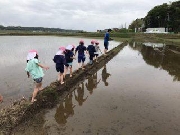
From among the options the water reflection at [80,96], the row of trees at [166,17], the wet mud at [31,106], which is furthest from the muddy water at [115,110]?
the row of trees at [166,17]

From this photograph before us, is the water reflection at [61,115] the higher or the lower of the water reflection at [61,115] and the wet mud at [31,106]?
the lower

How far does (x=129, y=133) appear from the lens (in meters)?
5.61

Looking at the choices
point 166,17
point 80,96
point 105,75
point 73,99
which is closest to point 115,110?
point 73,99

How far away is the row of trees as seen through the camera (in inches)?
2940

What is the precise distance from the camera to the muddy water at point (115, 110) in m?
5.79

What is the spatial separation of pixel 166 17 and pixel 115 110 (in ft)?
258

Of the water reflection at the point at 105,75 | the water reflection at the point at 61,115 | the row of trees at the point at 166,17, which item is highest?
the row of trees at the point at 166,17

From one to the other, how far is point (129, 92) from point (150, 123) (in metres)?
2.92

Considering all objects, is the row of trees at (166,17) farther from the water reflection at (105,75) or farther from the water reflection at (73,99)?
the water reflection at (73,99)

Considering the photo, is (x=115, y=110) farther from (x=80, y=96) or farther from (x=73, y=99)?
(x=80, y=96)

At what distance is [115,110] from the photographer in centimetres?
708

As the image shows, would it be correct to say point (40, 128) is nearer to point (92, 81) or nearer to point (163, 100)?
point (163, 100)

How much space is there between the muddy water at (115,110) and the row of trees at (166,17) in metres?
68.1

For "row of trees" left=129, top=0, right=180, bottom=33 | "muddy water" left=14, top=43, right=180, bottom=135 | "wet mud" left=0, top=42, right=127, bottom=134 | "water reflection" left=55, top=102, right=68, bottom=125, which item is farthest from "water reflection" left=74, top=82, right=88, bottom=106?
"row of trees" left=129, top=0, right=180, bottom=33
